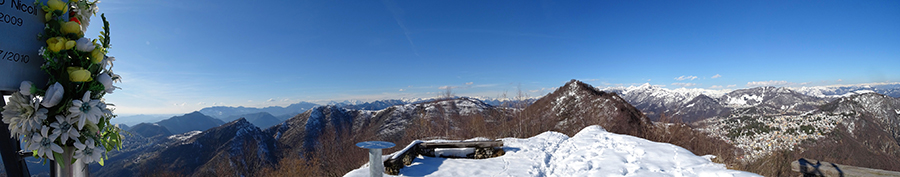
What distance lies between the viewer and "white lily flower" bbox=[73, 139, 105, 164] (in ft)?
7.02

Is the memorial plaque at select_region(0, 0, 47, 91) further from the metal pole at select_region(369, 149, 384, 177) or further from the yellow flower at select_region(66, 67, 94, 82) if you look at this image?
the metal pole at select_region(369, 149, 384, 177)

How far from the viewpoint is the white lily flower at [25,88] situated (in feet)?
6.08

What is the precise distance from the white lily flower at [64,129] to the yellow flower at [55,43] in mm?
459

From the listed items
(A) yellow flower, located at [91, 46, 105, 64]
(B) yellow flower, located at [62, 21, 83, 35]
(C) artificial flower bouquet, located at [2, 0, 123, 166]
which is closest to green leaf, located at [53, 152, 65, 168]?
(C) artificial flower bouquet, located at [2, 0, 123, 166]

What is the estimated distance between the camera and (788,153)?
596 centimetres

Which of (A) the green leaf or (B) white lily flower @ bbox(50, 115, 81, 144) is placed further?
(A) the green leaf

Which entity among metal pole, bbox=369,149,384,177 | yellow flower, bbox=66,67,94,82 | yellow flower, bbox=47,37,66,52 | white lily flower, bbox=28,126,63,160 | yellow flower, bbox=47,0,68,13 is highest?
yellow flower, bbox=47,0,68,13

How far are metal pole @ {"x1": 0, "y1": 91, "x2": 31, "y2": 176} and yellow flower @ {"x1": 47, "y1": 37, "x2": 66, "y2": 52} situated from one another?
0.47m

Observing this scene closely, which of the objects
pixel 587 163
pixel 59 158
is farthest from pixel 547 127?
pixel 59 158

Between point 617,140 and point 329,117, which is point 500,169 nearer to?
point 617,140

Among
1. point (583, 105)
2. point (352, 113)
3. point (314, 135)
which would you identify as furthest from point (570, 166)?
point (352, 113)

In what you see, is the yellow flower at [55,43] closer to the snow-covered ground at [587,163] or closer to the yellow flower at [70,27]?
the yellow flower at [70,27]

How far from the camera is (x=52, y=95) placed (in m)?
1.90

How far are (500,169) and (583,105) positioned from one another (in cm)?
4022
